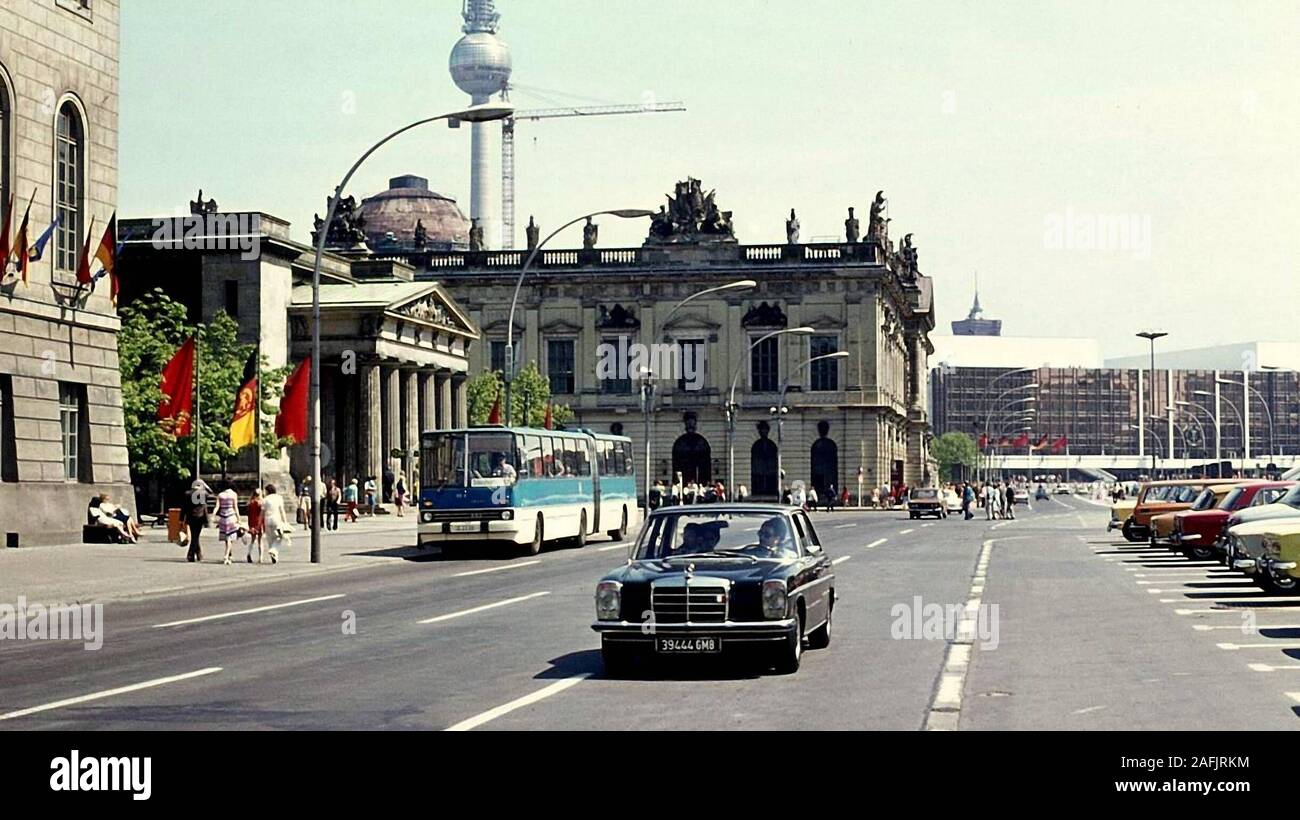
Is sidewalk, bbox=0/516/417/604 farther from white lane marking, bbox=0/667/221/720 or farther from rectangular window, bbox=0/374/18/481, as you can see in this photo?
white lane marking, bbox=0/667/221/720

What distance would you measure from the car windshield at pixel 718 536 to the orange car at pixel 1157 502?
80.6 feet

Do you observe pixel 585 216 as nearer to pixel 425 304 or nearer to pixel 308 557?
pixel 308 557

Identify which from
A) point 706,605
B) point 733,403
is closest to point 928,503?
point 733,403

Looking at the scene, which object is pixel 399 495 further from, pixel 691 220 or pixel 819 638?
pixel 819 638

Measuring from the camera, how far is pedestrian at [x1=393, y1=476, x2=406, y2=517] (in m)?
78.1

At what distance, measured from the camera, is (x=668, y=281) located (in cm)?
11619

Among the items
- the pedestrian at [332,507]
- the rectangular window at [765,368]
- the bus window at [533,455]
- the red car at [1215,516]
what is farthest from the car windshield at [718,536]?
the rectangular window at [765,368]

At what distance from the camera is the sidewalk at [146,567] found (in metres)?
28.5

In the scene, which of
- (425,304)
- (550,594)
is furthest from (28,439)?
(425,304)

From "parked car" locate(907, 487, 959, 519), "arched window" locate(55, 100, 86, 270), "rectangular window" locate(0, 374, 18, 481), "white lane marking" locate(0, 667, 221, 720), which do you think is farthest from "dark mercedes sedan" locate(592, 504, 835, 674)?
"parked car" locate(907, 487, 959, 519)

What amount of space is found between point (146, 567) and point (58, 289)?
11714 millimetres

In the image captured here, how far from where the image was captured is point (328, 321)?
7856cm

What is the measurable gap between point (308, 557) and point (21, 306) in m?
9.07

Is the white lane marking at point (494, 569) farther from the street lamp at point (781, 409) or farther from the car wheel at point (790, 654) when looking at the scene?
the street lamp at point (781, 409)
